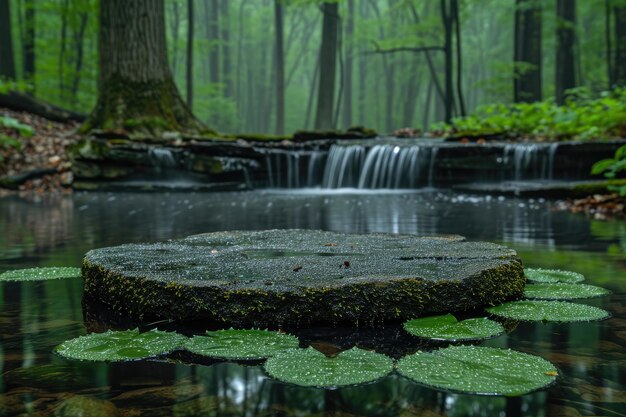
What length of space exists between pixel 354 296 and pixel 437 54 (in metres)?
39.7

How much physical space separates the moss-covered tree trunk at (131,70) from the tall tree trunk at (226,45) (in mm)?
22307

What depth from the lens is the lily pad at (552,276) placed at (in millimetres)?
2533

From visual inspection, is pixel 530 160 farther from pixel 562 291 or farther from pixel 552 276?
pixel 562 291

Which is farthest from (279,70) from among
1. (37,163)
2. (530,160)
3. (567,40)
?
(530,160)

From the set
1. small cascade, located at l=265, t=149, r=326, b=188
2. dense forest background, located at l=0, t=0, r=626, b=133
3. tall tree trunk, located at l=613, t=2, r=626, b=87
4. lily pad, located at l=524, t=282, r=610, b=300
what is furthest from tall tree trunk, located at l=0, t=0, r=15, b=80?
tall tree trunk, located at l=613, t=2, r=626, b=87

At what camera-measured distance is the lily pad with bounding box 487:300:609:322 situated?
1.92 metres

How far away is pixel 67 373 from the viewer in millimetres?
1448

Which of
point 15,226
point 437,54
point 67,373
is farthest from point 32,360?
point 437,54

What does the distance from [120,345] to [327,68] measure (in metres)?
16.7

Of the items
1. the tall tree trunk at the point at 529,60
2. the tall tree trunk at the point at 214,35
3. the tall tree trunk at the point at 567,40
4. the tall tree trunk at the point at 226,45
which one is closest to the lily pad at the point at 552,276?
the tall tree trunk at the point at 529,60

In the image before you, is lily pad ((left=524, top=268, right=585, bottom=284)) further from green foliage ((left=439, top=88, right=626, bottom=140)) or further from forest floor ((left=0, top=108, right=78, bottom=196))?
forest floor ((left=0, top=108, right=78, bottom=196))

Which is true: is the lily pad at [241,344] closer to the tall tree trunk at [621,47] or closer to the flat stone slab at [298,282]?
the flat stone slab at [298,282]

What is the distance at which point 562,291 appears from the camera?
2297 mm

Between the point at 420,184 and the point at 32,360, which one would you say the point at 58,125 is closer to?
the point at 420,184
